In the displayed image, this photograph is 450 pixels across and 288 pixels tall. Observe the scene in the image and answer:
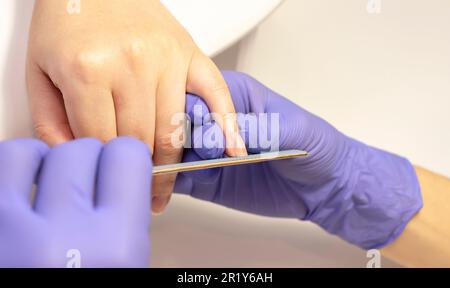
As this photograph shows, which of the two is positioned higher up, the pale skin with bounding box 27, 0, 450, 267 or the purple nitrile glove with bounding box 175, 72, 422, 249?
the pale skin with bounding box 27, 0, 450, 267

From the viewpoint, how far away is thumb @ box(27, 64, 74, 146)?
1.57ft

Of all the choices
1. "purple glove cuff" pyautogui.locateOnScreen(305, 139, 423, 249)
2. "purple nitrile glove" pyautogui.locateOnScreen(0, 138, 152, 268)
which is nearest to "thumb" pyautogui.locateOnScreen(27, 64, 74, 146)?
"purple nitrile glove" pyautogui.locateOnScreen(0, 138, 152, 268)

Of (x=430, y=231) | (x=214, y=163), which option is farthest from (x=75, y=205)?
(x=430, y=231)

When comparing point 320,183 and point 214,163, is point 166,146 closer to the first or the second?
point 214,163

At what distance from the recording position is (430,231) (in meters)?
0.64

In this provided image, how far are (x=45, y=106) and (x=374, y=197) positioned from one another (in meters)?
0.45

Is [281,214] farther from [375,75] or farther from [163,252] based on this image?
[375,75]

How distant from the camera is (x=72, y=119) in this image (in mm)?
472

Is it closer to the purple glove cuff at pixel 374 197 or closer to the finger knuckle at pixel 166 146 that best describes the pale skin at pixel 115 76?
the finger knuckle at pixel 166 146

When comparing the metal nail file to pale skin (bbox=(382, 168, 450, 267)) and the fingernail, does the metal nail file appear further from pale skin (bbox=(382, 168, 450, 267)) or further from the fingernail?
pale skin (bbox=(382, 168, 450, 267))

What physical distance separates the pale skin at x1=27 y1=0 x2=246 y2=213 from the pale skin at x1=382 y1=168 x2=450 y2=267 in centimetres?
32

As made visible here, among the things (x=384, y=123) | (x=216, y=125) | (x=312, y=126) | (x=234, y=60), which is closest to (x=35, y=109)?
(x=216, y=125)

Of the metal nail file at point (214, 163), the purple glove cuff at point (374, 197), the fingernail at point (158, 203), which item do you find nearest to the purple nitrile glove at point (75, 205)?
the metal nail file at point (214, 163)

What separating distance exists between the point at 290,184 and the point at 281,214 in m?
0.07
